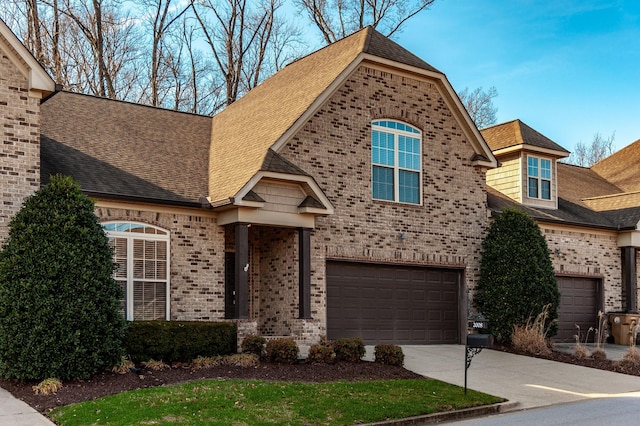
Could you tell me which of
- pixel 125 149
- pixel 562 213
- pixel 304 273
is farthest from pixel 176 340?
pixel 562 213

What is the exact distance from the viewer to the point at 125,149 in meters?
18.7

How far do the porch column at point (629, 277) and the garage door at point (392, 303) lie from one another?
6559mm

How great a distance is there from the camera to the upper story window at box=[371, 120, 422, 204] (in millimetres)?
19750

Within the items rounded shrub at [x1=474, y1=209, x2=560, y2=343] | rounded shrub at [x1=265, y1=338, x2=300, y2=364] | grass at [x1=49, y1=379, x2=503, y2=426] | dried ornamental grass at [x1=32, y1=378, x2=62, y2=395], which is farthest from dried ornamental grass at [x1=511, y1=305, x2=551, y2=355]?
dried ornamental grass at [x1=32, y1=378, x2=62, y2=395]

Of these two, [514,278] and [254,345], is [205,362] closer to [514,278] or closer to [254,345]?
[254,345]

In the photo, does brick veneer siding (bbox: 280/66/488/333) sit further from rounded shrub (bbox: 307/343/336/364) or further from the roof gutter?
the roof gutter

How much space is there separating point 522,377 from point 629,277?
976cm

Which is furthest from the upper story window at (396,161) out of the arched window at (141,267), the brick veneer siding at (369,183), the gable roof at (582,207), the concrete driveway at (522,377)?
the arched window at (141,267)

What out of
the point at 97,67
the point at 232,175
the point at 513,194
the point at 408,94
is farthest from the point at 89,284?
the point at 97,67

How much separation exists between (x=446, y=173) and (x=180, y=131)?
7260mm

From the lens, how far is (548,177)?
2464 centimetres

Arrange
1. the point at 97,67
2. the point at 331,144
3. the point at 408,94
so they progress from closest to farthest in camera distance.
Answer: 1. the point at 331,144
2. the point at 408,94
3. the point at 97,67

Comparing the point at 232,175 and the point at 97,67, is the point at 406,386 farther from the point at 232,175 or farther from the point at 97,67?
the point at 97,67

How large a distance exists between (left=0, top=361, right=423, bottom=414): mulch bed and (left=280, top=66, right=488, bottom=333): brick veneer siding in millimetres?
2680
